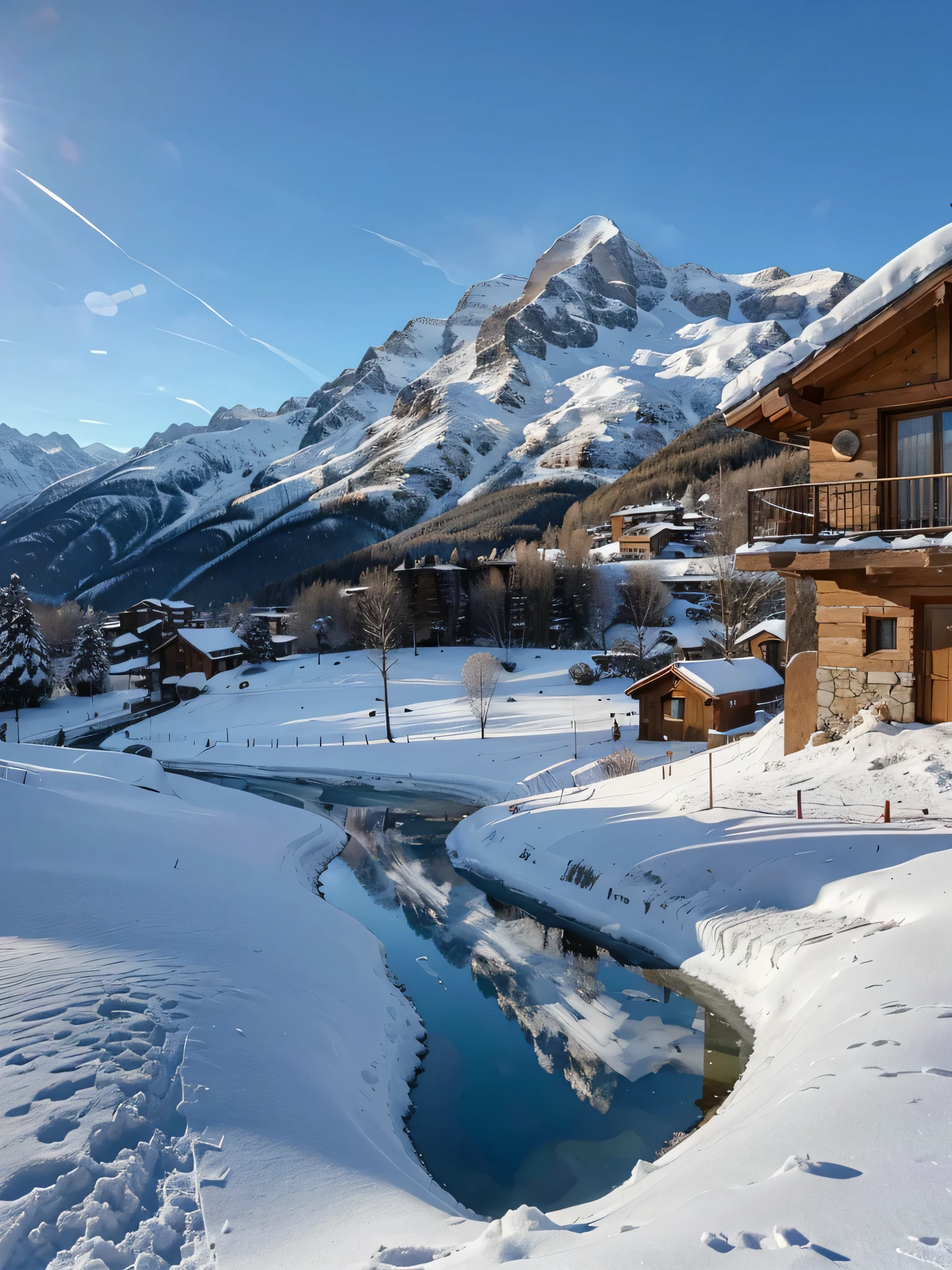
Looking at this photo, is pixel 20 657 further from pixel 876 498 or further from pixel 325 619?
pixel 876 498

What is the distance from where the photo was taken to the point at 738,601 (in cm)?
4734

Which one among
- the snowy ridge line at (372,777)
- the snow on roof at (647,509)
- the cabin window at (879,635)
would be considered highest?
the snow on roof at (647,509)

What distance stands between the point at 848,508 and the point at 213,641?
6876cm

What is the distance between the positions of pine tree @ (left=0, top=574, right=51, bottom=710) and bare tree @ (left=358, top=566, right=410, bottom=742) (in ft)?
94.4

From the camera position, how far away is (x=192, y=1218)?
5.70m

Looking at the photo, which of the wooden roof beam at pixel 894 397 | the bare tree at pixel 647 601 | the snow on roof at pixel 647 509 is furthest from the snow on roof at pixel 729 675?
the snow on roof at pixel 647 509

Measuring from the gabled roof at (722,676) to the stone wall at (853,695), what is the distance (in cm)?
1638

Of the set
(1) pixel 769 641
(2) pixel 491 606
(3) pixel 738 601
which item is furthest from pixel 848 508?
(2) pixel 491 606

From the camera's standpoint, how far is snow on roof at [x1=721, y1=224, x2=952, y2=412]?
12.3m

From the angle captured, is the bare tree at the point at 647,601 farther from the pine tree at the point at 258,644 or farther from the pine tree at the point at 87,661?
the pine tree at the point at 87,661

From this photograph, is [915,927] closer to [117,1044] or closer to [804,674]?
[804,674]

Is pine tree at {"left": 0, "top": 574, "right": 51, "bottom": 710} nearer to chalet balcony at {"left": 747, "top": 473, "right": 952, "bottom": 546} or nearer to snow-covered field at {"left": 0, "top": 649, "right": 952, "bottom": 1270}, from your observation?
snow-covered field at {"left": 0, "top": 649, "right": 952, "bottom": 1270}

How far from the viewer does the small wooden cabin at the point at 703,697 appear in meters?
31.4

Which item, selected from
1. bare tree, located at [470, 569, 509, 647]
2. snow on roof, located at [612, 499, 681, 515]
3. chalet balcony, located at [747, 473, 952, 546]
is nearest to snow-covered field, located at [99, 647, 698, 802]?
bare tree, located at [470, 569, 509, 647]
